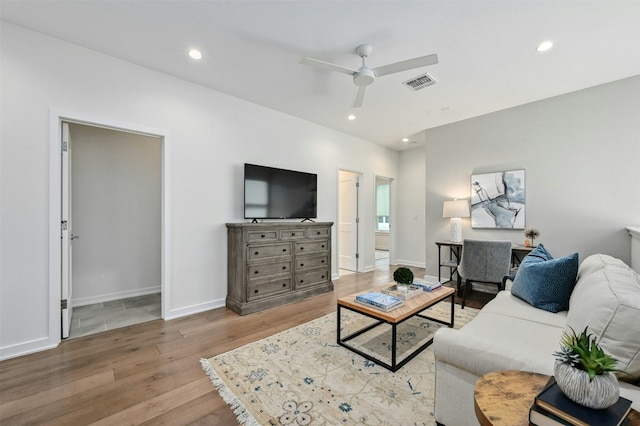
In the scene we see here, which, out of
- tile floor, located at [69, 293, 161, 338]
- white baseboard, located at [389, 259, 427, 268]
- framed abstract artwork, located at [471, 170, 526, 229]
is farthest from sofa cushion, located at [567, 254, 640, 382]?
white baseboard, located at [389, 259, 427, 268]

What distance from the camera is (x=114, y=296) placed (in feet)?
12.4

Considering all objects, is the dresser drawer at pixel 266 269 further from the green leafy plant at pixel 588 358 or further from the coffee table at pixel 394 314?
the green leafy plant at pixel 588 358

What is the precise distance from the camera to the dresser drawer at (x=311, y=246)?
384 centimetres

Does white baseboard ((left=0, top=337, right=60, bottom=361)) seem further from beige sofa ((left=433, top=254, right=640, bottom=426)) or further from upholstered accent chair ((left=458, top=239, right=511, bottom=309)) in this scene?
upholstered accent chair ((left=458, top=239, right=511, bottom=309))

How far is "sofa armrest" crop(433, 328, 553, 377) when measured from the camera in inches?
45.2

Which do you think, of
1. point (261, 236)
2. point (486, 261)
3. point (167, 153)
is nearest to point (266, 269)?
point (261, 236)

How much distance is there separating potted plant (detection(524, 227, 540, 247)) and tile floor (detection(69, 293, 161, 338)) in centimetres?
496

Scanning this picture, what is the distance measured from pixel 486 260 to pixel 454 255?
4.41 ft

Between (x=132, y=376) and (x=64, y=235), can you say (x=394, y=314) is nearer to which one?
(x=132, y=376)

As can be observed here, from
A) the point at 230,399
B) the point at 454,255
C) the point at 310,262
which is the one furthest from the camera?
the point at 454,255

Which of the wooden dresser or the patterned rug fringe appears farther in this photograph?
the wooden dresser

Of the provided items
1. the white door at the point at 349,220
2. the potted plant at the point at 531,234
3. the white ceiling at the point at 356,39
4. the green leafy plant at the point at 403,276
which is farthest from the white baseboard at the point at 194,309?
the potted plant at the point at 531,234

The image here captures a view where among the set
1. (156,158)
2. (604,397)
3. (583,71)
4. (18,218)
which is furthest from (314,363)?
(583,71)

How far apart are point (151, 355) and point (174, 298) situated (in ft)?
2.95
